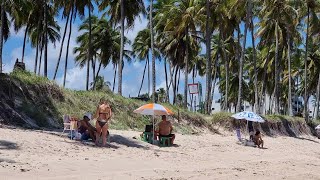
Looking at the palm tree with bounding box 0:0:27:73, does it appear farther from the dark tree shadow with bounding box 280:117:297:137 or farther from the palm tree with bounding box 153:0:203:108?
the dark tree shadow with bounding box 280:117:297:137

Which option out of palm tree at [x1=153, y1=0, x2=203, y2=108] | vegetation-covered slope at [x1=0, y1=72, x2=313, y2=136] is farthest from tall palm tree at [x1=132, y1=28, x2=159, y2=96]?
vegetation-covered slope at [x1=0, y1=72, x2=313, y2=136]

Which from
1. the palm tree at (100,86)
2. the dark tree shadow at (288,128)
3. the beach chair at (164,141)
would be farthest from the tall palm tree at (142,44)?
the beach chair at (164,141)

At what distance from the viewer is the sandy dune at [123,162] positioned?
29.9 ft

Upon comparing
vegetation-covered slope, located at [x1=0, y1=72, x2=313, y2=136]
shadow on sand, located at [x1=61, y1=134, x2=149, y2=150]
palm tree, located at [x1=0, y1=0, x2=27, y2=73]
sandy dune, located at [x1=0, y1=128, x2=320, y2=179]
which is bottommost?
sandy dune, located at [x1=0, y1=128, x2=320, y2=179]

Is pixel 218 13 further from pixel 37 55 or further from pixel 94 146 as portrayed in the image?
pixel 94 146

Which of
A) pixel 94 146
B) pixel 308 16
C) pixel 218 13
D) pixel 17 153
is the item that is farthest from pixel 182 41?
pixel 17 153

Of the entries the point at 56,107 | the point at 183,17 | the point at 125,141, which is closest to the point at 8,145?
the point at 125,141

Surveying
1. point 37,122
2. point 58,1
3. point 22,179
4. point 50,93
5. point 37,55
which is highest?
point 58,1

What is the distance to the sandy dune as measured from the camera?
29.9ft

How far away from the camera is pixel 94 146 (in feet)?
43.3

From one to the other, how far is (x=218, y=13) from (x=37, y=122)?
1983cm

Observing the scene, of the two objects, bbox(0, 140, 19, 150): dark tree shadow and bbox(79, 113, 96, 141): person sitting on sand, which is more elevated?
bbox(79, 113, 96, 141): person sitting on sand

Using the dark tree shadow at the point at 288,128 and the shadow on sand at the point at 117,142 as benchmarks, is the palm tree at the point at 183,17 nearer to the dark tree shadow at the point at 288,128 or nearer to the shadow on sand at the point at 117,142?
the dark tree shadow at the point at 288,128

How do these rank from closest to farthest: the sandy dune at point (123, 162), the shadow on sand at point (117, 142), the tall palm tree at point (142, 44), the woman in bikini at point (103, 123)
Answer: the sandy dune at point (123, 162), the shadow on sand at point (117, 142), the woman in bikini at point (103, 123), the tall palm tree at point (142, 44)
